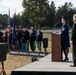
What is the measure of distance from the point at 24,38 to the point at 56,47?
10.8m

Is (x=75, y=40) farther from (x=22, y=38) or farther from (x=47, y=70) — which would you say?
(x=22, y=38)

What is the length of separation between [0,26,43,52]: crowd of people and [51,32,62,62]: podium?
33.9ft

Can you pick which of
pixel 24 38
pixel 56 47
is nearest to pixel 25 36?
pixel 24 38

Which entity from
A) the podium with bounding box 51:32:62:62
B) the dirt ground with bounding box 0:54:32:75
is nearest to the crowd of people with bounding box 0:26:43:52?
the dirt ground with bounding box 0:54:32:75

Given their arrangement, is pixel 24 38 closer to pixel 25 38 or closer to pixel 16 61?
pixel 25 38

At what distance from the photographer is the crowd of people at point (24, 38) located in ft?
79.8

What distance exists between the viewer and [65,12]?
104 meters

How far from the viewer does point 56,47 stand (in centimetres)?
1350

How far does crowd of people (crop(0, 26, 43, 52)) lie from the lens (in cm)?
2431

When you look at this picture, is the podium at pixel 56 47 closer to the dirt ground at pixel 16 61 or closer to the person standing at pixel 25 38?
the dirt ground at pixel 16 61

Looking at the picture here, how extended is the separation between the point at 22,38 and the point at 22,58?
3.14 metres

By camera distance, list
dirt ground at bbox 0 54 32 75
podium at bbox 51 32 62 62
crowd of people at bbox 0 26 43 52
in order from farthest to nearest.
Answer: crowd of people at bbox 0 26 43 52, dirt ground at bbox 0 54 32 75, podium at bbox 51 32 62 62

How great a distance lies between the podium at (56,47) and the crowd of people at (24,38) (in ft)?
33.9

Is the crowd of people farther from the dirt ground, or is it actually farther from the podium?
the podium
